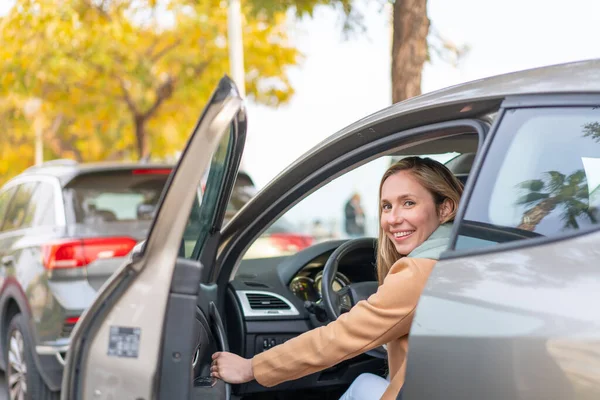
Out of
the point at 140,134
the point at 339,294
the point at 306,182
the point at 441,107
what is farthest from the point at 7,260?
the point at 140,134

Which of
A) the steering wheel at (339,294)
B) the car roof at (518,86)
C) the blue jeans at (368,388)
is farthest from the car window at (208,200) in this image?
the blue jeans at (368,388)

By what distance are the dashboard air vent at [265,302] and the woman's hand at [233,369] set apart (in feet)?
2.33

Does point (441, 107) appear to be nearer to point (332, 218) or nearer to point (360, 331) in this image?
point (360, 331)

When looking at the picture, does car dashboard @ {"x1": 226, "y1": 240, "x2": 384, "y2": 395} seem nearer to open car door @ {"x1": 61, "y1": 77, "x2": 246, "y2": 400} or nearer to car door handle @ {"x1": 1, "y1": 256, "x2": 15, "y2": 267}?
open car door @ {"x1": 61, "y1": 77, "x2": 246, "y2": 400}

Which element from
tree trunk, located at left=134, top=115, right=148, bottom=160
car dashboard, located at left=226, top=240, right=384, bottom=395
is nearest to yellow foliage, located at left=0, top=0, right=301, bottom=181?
tree trunk, located at left=134, top=115, right=148, bottom=160

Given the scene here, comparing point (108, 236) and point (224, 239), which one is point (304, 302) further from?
point (108, 236)

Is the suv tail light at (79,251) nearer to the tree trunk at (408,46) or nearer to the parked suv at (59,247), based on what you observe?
the parked suv at (59,247)

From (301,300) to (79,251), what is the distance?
214cm

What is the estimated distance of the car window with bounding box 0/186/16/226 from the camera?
6949mm

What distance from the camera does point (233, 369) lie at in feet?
8.91

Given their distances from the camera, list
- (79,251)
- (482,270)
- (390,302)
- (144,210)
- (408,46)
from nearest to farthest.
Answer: (482,270) < (390,302) < (79,251) < (144,210) < (408,46)

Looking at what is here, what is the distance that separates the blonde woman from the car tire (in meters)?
2.74

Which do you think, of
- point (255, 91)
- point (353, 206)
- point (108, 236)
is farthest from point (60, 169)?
point (255, 91)

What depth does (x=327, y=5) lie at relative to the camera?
7.59 metres
